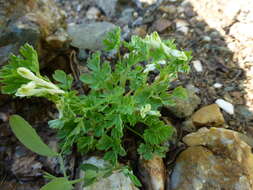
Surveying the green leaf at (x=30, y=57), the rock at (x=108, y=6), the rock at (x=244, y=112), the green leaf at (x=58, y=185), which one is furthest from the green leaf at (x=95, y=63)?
the rock at (x=108, y=6)

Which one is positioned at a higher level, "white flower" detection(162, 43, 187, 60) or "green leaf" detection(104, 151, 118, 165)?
"white flower" detection(162, 43, 187, 60)

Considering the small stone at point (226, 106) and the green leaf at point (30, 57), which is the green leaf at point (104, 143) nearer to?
the green leaf at point (30, 57)

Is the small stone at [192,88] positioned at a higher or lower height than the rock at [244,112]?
higher

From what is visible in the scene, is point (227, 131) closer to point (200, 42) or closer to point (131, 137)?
point (131, 137)

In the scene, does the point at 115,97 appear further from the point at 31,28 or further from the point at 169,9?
the point at 169,9

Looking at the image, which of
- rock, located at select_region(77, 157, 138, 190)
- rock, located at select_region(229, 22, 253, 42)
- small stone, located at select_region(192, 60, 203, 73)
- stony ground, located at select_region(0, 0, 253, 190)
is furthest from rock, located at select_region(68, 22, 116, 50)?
rock, located at select_region(77, 157, 138, 190)

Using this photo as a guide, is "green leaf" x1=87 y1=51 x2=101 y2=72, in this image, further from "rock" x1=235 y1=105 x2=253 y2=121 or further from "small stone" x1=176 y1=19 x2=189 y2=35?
"small stone" x1=176 y1=19 x2=189 y2=35

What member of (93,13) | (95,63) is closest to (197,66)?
(95,63)
